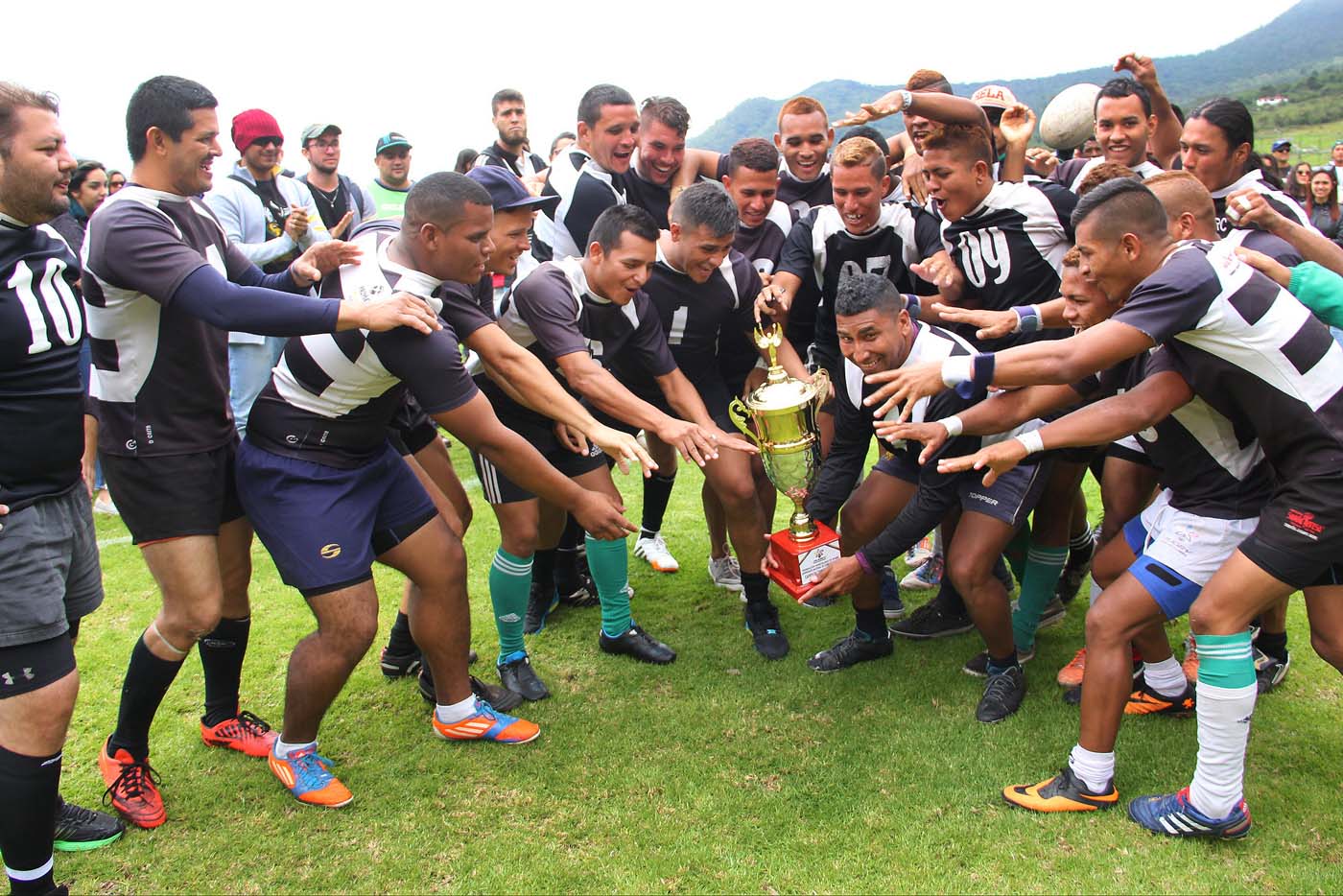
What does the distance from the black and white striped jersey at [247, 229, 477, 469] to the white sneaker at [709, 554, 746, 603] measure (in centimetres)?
278

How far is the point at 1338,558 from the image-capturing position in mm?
3014

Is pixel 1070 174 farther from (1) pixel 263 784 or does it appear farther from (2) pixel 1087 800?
(1) pixel 263 784

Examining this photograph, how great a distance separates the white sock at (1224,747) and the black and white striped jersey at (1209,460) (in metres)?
0.65

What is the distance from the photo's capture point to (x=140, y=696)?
3729 millimetres

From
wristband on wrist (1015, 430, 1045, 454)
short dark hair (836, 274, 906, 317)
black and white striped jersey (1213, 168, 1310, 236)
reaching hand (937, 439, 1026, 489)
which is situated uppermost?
black and white striped jersey (1213, 168, 1310, 236)

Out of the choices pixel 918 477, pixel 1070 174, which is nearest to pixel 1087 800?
pixel 918 477

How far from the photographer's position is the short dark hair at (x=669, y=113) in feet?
19.0

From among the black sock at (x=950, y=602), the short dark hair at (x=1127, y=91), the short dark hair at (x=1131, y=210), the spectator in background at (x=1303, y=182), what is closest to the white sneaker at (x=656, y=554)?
the black sock at (x=950, y=602)

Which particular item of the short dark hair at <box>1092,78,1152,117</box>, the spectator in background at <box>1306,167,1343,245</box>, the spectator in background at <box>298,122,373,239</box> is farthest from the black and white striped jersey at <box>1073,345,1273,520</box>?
the spectator in background at <box>1306,167,1343,245</box>

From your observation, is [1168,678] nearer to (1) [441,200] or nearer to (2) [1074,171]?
(2) [1074,171]

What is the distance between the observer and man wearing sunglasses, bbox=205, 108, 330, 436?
672 centimetres

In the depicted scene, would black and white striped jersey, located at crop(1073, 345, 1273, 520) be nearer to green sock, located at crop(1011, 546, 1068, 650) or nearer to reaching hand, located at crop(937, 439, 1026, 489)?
reaching hand, located at crop(937, 439, 1026, 489)

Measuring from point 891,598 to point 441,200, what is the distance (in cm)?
352

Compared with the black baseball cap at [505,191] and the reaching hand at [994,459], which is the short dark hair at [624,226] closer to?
the black baseball cap at [505,191]
